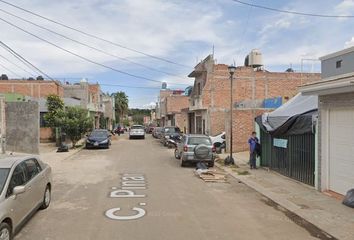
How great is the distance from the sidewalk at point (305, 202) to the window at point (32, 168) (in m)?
6.09

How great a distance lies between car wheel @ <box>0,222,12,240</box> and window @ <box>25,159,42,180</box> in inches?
81.5

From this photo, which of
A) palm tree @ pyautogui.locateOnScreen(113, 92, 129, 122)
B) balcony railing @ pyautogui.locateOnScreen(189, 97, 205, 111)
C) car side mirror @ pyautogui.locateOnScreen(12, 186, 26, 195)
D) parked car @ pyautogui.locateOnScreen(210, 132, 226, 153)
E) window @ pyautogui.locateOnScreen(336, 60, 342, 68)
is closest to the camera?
car side mirror @ pyautogui.locateOnScreen(12, 186, 26, 195)

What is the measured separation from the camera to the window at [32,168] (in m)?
9.54

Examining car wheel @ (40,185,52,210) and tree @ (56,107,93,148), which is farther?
tree @ (56,107,93,148)

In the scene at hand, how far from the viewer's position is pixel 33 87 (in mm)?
50562

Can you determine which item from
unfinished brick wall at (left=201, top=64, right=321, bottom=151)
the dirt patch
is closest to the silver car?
the dirt patch

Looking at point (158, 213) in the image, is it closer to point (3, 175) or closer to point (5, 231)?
point (3, 175)

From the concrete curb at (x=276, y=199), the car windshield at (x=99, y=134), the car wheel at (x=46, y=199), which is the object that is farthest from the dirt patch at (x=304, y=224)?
the car windshield at (x=99, y=134)

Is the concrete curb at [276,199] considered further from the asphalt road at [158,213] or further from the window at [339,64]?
the window at [339,64]

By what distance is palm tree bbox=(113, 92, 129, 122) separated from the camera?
114438 mm

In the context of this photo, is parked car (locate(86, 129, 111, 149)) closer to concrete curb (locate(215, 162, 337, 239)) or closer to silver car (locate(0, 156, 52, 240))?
concrete curb (locate(215, 162, 337, 239))

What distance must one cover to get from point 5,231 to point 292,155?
37.9 feet

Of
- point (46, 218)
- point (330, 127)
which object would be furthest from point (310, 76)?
point (46, 218)

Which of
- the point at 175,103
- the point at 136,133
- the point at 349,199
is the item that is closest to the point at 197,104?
the point at 136,133
